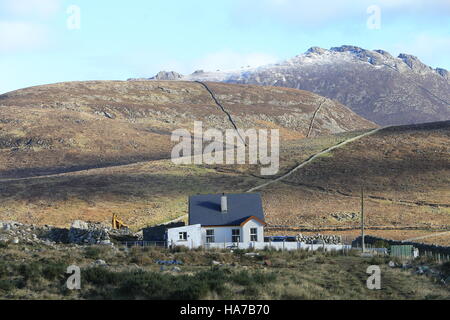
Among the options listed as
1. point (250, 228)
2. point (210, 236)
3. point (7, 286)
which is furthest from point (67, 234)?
point (7, 286)

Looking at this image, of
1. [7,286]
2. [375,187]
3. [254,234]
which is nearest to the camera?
[7,286]

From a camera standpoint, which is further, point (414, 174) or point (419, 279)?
point (414, 174)

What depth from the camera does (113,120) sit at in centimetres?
15125

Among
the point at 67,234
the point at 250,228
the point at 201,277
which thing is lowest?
the point at 201,277

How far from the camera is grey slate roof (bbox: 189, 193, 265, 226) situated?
143 ft

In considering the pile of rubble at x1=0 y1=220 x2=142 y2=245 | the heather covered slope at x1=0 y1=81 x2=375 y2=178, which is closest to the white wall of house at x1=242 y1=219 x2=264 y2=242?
the pile of rubble at x1=0 y1=220 x2=142 y2=245

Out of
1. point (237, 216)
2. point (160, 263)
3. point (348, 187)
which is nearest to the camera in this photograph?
point (160, 263)

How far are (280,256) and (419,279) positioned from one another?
8304 millimetres

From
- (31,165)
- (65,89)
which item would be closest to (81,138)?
(31,165)

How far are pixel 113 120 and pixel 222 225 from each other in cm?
11145

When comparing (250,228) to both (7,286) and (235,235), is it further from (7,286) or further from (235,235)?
(7,286)
